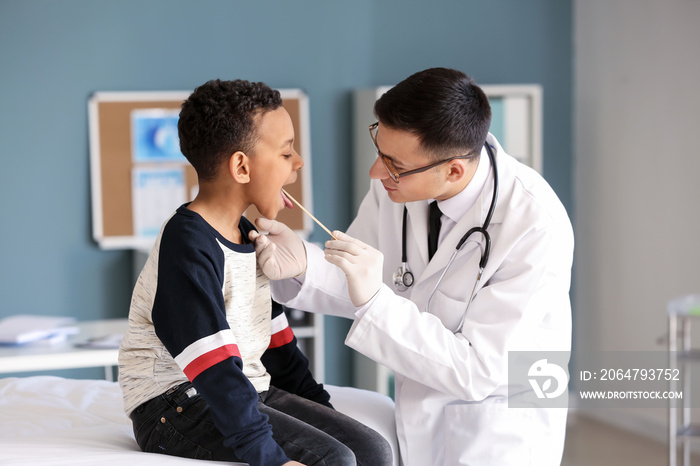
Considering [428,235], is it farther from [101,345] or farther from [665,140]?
[665,140]

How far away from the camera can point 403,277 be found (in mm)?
1787

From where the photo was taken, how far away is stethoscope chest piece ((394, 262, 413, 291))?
1783 mm

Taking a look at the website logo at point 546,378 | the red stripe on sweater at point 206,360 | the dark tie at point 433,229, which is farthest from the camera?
the dark tie at point 433,229

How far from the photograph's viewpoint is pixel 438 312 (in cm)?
170

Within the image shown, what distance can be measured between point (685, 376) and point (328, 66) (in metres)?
2.11

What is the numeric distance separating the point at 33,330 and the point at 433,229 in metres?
1.37

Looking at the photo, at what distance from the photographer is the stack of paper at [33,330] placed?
2436 mm

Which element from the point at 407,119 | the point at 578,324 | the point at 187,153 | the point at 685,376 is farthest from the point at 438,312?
the point at 578,324

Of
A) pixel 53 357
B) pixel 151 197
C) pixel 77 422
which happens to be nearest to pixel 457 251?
pixel 77 422

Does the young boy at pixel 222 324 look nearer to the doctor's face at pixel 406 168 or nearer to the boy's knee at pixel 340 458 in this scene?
the boy's knee at pixel 340 458

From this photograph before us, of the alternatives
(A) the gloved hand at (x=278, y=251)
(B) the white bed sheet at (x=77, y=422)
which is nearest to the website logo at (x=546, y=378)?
(B) the white bed sheet at (x=77, y=422)

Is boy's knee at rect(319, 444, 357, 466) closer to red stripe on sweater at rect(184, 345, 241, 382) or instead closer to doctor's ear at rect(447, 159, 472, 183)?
red stripe on sweater at rect(184, 345, 241, 382)

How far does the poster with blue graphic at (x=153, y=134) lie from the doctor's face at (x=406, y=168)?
2.16 m

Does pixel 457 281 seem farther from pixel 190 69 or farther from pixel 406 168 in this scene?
pixel 190 69
